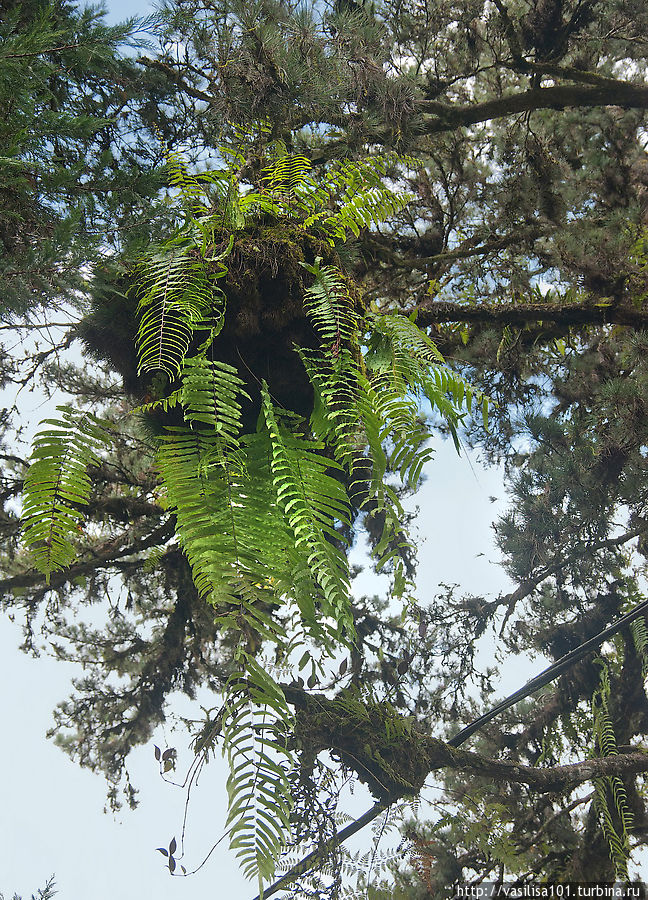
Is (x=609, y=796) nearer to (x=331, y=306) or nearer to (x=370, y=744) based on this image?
(x=370, y=744)

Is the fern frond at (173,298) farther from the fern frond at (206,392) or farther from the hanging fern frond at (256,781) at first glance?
the hanging fern frond at (256,781)

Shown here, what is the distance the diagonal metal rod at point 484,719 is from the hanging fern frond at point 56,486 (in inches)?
39.9

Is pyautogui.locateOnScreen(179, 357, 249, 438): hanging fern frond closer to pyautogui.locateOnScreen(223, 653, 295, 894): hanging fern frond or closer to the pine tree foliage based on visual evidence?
the pine tree foliage

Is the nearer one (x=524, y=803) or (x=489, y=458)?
(x=524, y=803)

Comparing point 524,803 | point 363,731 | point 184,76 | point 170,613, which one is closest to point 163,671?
point 170,613

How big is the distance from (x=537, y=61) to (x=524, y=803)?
219 centimetres

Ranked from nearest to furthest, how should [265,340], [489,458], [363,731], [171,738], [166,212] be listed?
[166,212] → [265,340] → [363,731] → [171,738] → [489,458]

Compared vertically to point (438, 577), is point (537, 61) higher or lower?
higher

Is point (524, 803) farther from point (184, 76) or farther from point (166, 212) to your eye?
point (184, 76)

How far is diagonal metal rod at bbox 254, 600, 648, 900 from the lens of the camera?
166 centimetres

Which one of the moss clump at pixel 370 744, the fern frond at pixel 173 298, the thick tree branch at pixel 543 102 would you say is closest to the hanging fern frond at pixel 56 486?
the fern frond at pixel 173 298

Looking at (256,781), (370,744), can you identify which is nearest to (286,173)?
(256,781)

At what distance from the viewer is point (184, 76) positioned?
6.27 ft

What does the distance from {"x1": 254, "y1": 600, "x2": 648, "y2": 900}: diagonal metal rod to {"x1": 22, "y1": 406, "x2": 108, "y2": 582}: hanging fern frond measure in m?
1.01
